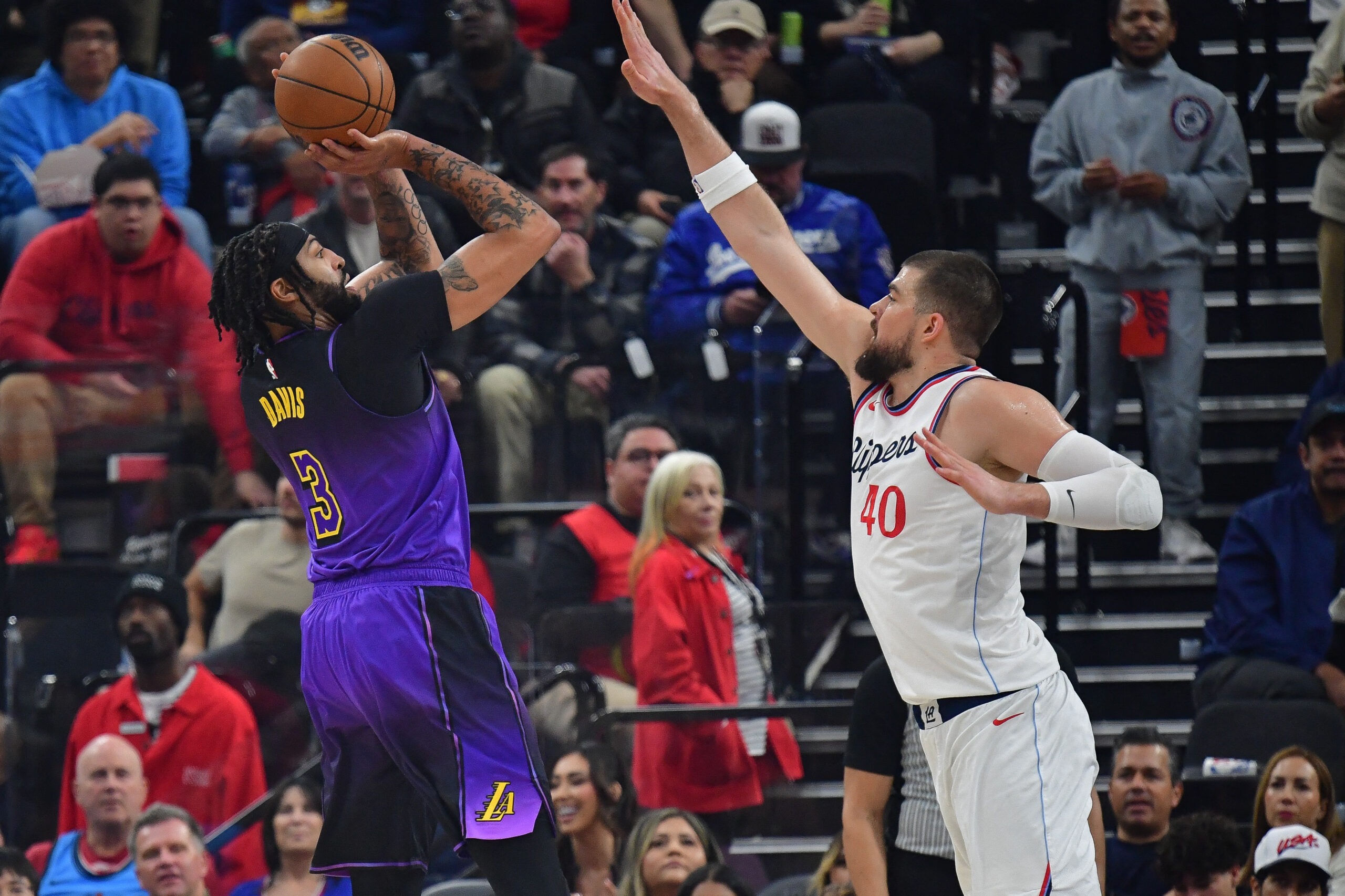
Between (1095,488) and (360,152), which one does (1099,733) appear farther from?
(360,152)

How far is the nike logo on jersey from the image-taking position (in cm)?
491

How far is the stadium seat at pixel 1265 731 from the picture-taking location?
25.9 ft

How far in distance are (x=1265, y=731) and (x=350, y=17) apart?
23.1 ft

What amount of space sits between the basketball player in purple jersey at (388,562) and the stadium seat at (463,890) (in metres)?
2.03

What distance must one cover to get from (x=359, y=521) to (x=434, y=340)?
4790mm

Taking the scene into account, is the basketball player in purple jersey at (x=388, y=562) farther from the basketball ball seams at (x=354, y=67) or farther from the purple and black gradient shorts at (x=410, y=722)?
the basketball ball seams at (x=354, y=67)

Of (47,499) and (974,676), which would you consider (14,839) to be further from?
(974,676)

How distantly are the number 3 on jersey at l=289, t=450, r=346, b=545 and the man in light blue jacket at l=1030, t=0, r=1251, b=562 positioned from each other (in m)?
5.63

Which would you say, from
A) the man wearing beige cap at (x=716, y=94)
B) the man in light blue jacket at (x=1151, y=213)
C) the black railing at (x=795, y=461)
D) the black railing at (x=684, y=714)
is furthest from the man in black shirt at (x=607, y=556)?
the man in light blue jacket at (x=1151, y=213)

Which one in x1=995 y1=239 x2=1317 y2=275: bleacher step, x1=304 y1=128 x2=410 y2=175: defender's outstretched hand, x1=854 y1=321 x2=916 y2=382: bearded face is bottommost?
x1=854 y1=321 x2=916 y2=382: bearded face

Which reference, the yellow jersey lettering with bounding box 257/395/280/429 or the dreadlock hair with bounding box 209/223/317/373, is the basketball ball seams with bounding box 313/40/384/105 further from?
the yellow jersey lettering with bounding box 257/395/280/429

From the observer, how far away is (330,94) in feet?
17.1

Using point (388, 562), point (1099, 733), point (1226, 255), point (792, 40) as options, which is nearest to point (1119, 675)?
point (1099, 733)

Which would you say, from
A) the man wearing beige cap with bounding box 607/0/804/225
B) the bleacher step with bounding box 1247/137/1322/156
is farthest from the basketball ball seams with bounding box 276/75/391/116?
the bleacher step with bounding box 1247/137/1322/156
